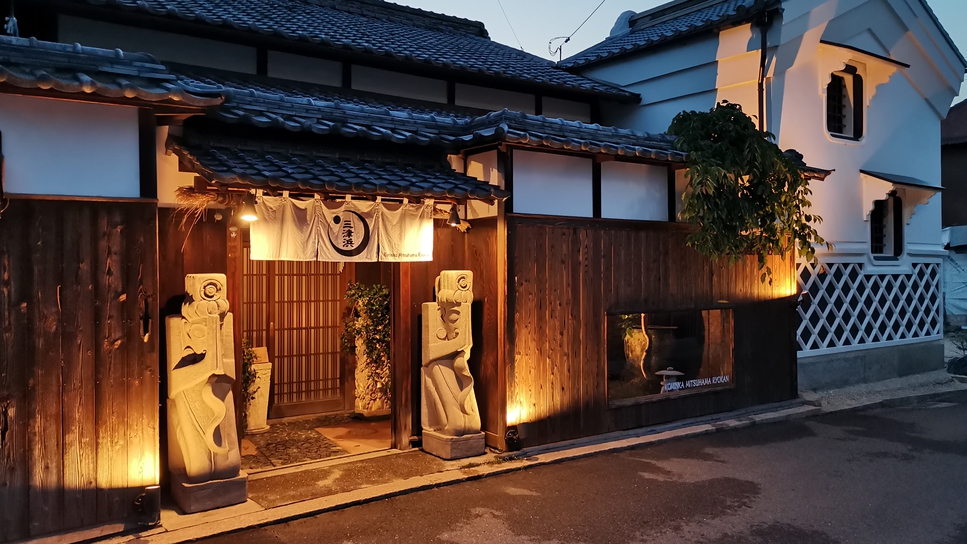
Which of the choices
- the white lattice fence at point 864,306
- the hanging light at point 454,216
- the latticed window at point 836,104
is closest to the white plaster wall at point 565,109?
the latticed window at point 836,104

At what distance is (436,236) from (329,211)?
1811 millimetres

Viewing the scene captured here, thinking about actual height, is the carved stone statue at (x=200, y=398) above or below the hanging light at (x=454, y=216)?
below

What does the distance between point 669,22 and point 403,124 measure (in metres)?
10.7

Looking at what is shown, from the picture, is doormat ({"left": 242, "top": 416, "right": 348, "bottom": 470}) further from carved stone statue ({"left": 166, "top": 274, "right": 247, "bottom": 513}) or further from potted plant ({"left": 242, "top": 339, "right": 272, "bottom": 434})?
carved stone statue ({"left": 166, "top": 274, "right": 247, "bottom": 513})

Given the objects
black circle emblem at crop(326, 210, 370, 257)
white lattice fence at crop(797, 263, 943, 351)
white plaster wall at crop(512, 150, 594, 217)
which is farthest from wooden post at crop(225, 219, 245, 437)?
white lattice fence at crop(797, 263, 943, 351)

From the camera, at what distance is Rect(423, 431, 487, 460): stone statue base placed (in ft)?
26.9

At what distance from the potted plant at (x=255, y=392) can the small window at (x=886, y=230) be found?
1279cm

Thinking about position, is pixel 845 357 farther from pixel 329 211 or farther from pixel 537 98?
pixel 329 211

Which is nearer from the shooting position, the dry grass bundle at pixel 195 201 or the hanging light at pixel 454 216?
the dry grass bundle at pixel 195 201

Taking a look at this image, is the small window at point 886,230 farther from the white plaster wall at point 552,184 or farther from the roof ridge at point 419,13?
the roof ridge at point 419,13

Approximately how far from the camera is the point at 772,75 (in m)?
12.2

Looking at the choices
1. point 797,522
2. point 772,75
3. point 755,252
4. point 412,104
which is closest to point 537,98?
point 412,104

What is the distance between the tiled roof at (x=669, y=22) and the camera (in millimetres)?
12500

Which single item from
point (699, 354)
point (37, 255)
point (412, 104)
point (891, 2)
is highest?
point (891, 2)
